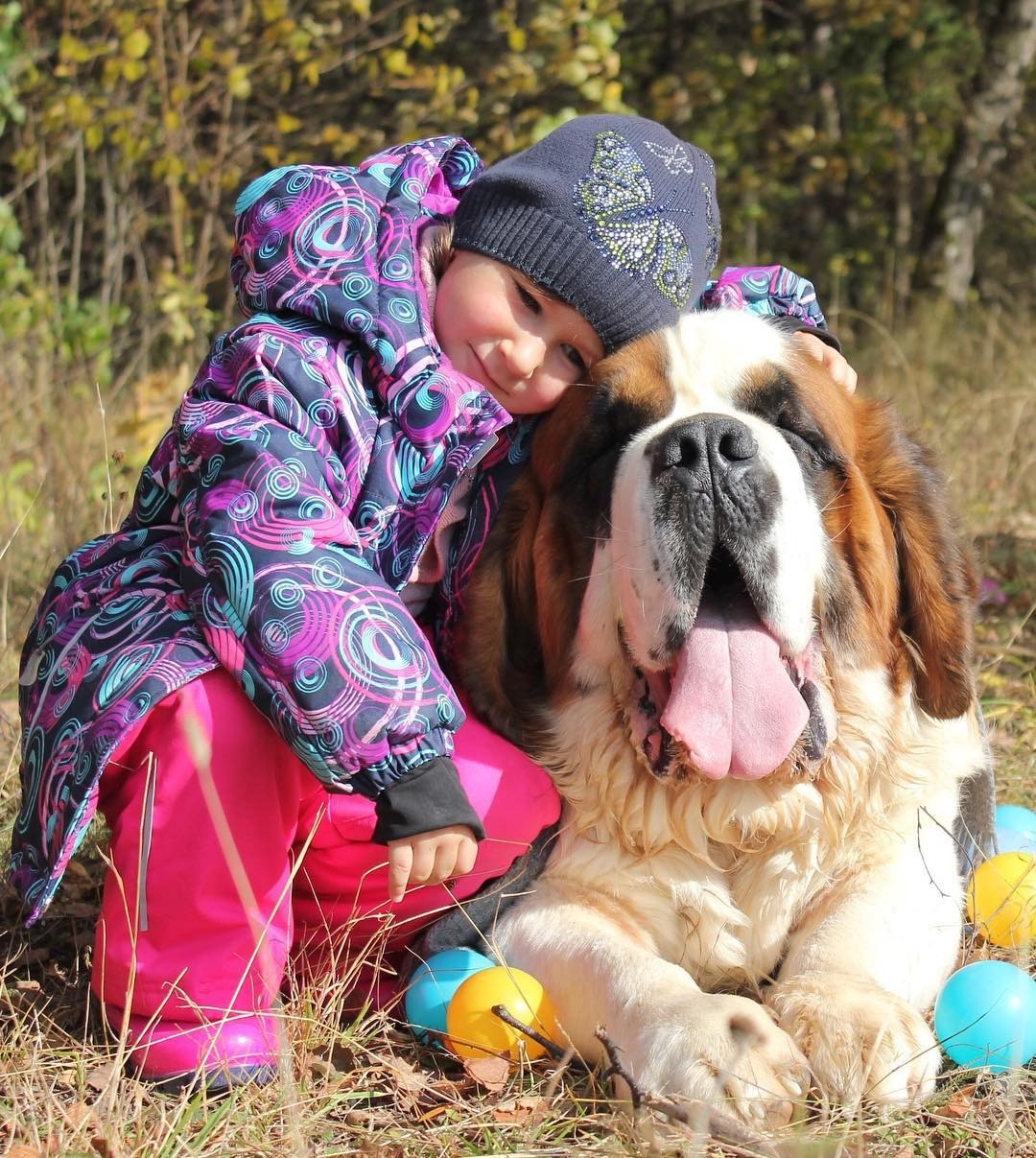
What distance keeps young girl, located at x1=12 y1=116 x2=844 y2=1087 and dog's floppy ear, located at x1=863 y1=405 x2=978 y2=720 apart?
47cm

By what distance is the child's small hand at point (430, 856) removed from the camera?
184 cm

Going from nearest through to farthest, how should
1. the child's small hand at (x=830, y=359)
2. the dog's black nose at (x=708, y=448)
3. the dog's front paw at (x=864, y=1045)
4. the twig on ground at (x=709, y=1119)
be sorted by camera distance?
the twig on ground at (x=709, y=1119), the dog's front paw at (x=864, y=1045), the dog's black nose at (x=708, y=448), the child's small hand at (x=830, y=359)

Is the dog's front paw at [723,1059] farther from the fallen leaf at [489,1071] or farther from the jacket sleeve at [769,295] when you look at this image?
the jacket sleeve at [769,295]

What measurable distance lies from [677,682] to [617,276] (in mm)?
698

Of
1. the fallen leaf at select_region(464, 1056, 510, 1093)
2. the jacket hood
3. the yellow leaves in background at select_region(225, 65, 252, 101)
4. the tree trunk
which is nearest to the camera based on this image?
the fallen leaf at select_region(464, 1056, 510, 1093)

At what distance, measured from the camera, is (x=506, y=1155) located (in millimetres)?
1651

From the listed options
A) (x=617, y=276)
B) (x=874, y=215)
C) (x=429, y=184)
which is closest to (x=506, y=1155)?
(x=617, y=276)

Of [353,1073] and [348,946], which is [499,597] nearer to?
[348,946]

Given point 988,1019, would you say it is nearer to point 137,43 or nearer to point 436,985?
point 436,985

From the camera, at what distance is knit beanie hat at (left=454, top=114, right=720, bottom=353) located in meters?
2.29

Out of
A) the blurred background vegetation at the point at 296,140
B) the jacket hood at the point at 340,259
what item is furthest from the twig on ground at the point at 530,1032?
the blurred background vegetation at the point at 296,140

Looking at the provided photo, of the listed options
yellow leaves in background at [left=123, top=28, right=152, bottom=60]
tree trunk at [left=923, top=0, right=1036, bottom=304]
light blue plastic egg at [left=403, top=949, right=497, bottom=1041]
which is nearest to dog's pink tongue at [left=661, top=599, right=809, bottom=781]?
light blue plastic egg at [left=403, top=949, right=497, bottom=1041]

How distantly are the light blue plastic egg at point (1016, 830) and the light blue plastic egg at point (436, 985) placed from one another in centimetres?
111

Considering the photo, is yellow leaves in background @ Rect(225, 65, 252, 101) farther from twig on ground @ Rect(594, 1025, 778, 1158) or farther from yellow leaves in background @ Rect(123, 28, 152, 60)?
twig on ground @ Rect(594, 1025, 778, 1158)
